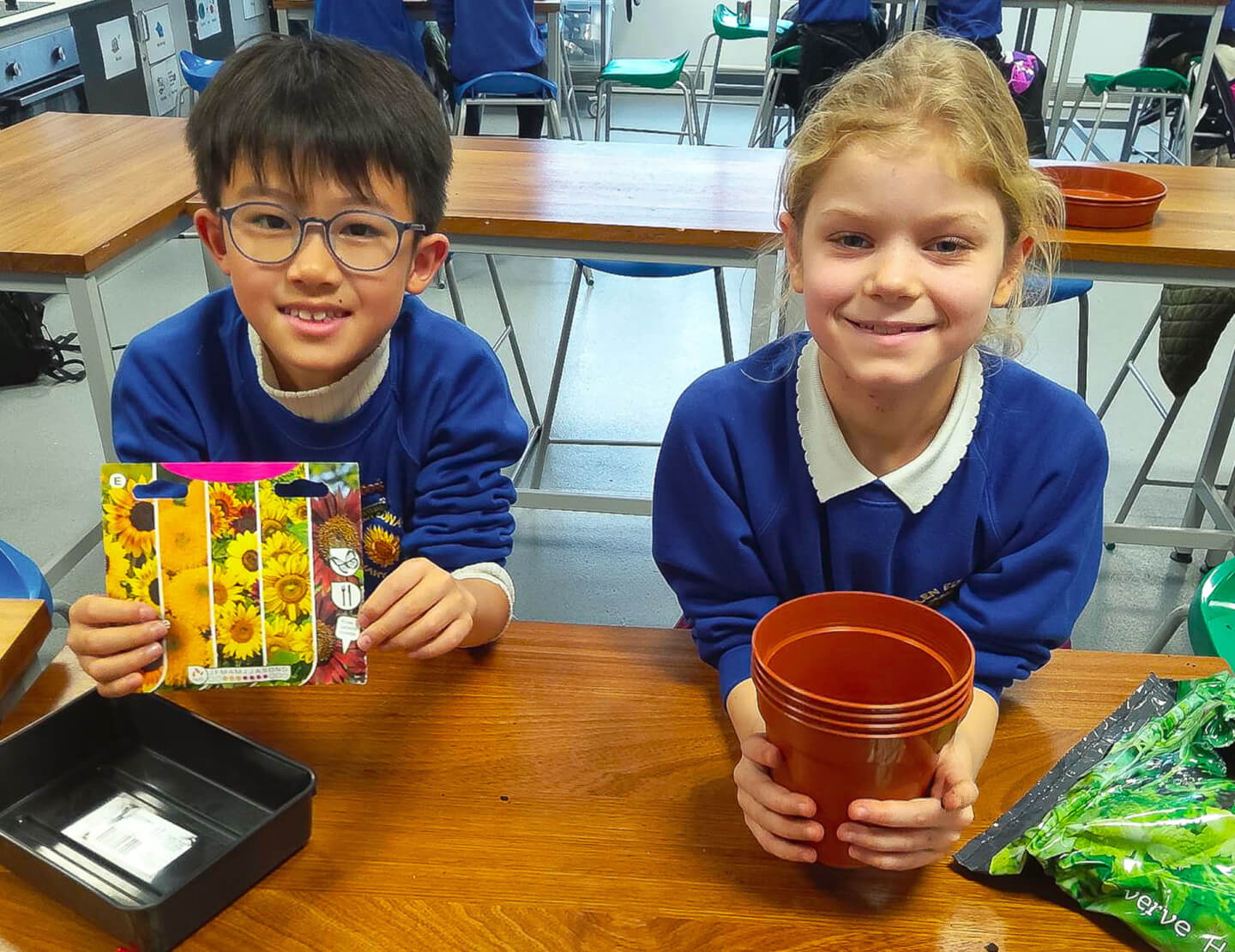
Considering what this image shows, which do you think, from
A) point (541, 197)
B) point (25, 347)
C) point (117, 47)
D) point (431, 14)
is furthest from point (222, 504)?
point (117, 47)

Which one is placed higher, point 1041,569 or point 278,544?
point 278,544

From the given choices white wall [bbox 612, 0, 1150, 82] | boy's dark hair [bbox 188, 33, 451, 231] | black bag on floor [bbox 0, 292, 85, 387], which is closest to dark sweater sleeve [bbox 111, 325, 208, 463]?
boy's dark hair [bbox 188, 33, 451, 231]

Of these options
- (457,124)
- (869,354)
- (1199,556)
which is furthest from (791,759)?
(457,124)

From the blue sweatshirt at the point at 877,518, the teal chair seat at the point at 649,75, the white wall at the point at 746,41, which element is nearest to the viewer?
the blue sweatshirt at the point at 877,518

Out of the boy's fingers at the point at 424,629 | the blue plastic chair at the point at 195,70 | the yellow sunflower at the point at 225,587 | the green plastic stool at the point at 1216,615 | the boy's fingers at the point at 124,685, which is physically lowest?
the green plastic stool at the point at 1216,615

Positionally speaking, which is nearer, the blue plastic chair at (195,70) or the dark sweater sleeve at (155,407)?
the dark sweater sleeve at (155,407)

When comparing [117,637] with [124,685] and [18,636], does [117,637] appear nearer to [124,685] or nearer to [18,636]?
[124,685]

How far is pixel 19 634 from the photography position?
0.85 meters

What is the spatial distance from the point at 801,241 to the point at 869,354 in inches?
5.8

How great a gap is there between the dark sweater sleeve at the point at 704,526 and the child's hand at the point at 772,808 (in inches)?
9.4

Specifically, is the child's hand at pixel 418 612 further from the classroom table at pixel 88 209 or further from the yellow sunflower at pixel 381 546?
the classroom table at pixel 88 209

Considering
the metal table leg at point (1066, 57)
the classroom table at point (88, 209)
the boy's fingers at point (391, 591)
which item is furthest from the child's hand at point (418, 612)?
the metal table leg at point (1066, 57)

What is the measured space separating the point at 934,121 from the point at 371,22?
11.3 ft

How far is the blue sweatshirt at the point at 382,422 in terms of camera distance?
3.48 ft
